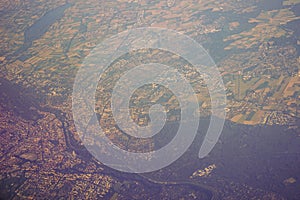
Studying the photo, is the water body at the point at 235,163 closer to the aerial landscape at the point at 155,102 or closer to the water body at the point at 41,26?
the aerial landscape at the point at 155,102

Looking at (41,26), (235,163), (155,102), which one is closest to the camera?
(235,163)

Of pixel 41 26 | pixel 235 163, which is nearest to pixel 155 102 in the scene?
pixel 235 163

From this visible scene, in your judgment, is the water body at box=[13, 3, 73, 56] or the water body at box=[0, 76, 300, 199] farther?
the water body at box=[13, 3, 73, 56]

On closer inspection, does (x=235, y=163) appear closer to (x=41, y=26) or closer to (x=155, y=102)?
(x=155, y=102)

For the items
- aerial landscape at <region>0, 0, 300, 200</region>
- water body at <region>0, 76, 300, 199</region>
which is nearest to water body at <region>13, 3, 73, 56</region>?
aerial landscape at <region>0, 0, 300, 200</region>

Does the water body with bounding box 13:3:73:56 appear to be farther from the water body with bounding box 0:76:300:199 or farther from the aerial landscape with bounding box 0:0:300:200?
the water body with bounding box 0:76:300:199

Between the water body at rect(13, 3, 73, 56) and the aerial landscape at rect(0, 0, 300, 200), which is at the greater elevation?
the water body at rect(13, 3, 73, 56)

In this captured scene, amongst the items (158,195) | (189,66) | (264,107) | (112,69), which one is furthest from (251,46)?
(158,195)

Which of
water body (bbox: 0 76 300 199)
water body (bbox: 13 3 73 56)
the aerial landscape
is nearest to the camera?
water body (bbox: 0 76 300 199)

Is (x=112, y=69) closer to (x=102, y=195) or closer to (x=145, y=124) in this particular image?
(x=145, y=124)
